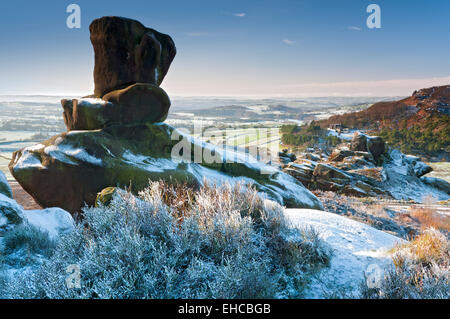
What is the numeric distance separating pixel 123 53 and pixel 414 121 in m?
59.8

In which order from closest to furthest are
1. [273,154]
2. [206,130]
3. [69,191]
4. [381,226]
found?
[69,191]
[381,226]
[206,130]
[273,154]

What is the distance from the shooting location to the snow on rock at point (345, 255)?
2.67 metres

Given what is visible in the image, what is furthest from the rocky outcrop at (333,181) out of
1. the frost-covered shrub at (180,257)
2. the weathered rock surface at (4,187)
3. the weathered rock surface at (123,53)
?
the weathered rock surface at (4,187)

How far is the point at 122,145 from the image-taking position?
9.19m

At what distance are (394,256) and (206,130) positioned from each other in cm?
1255

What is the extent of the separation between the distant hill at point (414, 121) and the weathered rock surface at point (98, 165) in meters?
45.3

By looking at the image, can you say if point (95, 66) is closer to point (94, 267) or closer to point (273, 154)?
point (94, 267)

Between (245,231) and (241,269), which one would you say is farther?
(245,231)

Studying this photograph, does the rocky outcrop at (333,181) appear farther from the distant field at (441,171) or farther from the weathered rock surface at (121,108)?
the weathered rock surface at (121,108)

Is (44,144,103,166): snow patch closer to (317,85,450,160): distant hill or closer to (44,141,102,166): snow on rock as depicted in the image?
(44,141,102,166): snow on rock

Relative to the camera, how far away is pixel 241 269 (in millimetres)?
2436

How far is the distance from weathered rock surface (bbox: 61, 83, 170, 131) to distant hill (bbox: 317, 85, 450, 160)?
45337 mm

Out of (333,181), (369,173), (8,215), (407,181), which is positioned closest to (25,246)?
(8,215)
